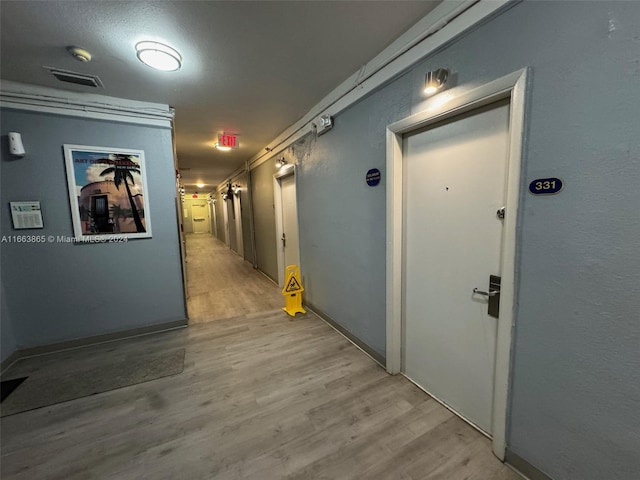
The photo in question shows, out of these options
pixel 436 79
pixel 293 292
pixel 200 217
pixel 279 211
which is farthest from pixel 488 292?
pixel 200 217

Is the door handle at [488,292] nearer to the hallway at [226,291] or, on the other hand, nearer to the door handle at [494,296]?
the door handle at [494,296]

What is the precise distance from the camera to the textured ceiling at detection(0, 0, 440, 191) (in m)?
1.56

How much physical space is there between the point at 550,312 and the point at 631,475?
2.22 ft

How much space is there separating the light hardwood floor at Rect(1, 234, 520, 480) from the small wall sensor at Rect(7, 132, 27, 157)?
211cm

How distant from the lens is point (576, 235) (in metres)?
1.13

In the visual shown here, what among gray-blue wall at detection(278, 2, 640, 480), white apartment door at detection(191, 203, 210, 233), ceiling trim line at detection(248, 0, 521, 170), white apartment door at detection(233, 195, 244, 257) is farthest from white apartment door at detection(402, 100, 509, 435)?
white apartment door at detection(191, 203, 210, 233)

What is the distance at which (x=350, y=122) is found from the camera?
8.30 ft

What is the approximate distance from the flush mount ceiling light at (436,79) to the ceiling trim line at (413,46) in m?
0.18

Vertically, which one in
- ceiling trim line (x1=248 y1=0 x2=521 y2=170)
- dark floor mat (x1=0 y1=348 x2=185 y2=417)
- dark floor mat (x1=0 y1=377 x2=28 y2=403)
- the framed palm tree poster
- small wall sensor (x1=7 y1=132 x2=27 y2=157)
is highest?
ceiling trim line (x1=248 y1=0 x2=521 y2=170)

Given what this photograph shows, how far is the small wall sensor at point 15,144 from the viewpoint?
2.34 meters

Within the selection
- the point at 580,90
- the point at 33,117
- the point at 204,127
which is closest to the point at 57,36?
the point at 33,117

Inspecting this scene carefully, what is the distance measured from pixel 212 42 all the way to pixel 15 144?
2.22 m

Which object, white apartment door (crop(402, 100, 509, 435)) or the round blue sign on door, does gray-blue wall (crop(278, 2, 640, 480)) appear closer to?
white apartment door (crop(402, 100, 509, 435))

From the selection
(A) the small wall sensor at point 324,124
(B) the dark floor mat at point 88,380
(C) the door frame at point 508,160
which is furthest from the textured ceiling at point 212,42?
(B) the dark floor mat at point 88,380
